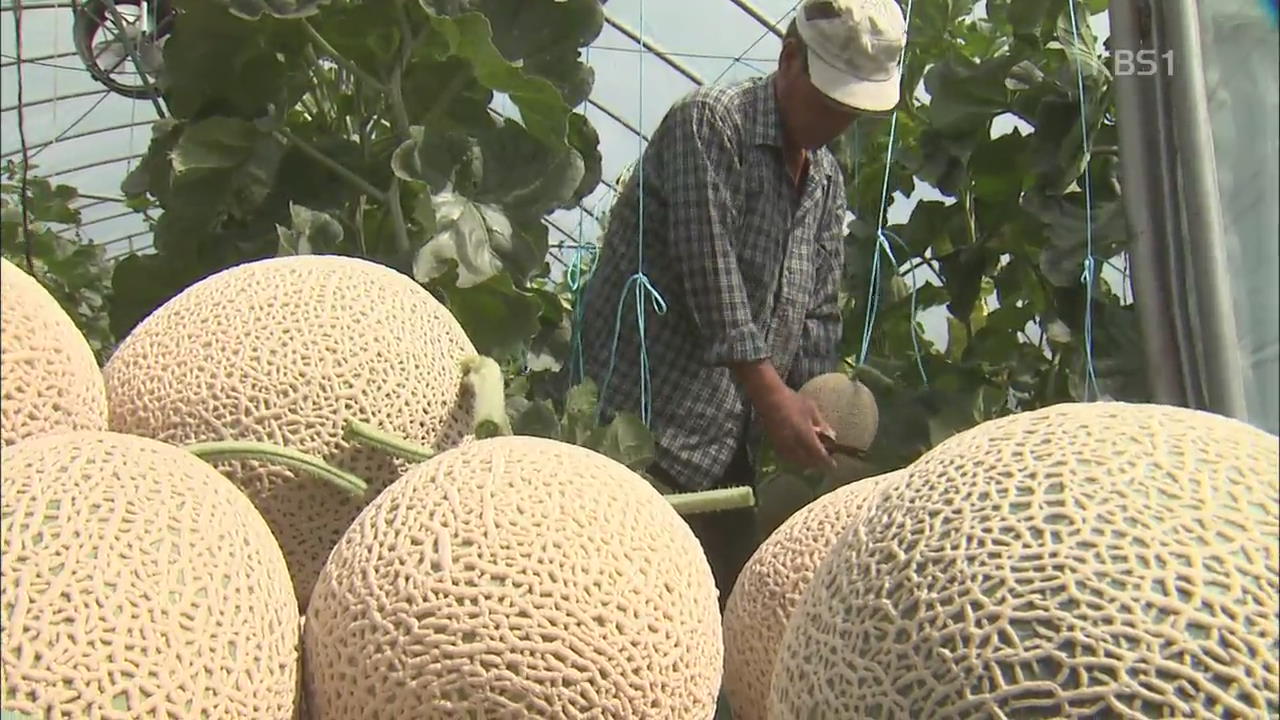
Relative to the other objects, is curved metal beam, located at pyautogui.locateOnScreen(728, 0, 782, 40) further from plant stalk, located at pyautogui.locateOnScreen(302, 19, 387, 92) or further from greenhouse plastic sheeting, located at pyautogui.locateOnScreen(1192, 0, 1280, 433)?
greenhouse plastic sheeting, located at pyautogui.locateOnScreen(1192, 0, 1280, 433)

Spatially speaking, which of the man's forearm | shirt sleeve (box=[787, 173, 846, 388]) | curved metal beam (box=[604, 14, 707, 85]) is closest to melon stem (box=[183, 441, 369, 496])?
the man's forearm

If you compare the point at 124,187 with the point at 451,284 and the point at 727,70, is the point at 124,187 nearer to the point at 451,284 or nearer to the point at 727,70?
the point at 451,284

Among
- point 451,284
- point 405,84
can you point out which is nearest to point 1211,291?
point 451,284

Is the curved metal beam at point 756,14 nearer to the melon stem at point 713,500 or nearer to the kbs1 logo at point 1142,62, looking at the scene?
the kbs1 logo at point 1142,62

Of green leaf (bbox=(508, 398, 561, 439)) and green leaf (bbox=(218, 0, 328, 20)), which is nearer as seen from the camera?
green leaf (bbox=(508, 398, 561, 439))

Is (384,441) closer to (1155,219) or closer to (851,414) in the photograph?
(1155,219)

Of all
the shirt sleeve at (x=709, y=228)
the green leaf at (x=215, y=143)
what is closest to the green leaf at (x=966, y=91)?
the shirt sleeve at (x=709, y=228)

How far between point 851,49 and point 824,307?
0.53 m

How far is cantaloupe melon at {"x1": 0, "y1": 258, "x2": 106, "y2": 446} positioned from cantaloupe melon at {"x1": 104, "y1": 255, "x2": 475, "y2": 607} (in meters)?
0.07

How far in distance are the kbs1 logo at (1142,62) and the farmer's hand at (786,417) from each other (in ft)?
3.13

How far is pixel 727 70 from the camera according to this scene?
271 inches

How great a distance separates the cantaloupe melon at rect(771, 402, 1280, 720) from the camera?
2.12ft

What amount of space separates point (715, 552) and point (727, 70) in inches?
202

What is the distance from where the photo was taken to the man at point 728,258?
2037mm
